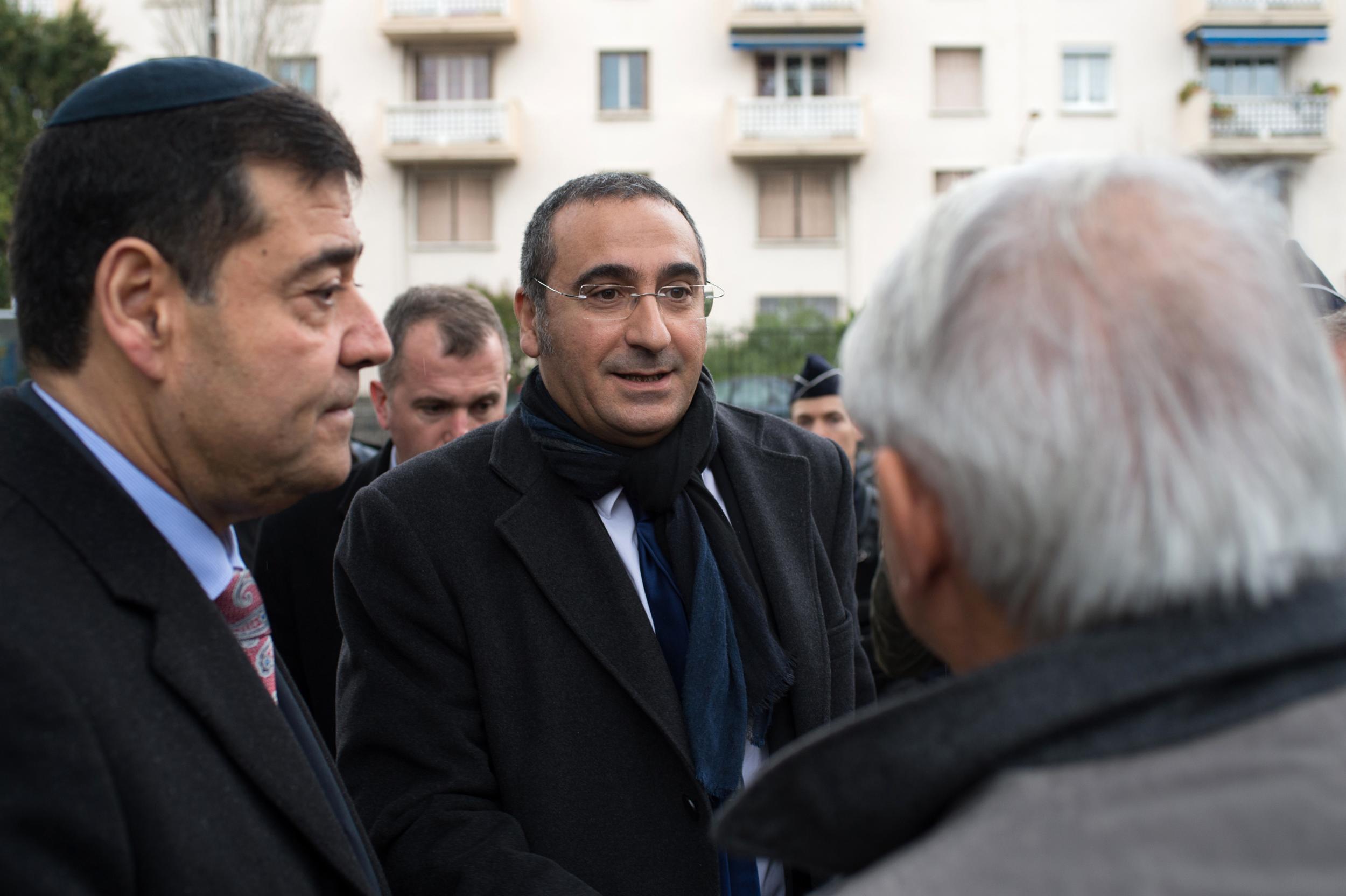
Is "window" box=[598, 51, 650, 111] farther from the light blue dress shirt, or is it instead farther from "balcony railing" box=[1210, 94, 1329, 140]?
the light blue dress shirt

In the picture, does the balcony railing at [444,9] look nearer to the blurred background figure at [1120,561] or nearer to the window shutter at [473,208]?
the window shutter at [473,208]

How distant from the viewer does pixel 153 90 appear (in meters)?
1.52

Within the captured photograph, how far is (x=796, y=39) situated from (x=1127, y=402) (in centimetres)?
2259

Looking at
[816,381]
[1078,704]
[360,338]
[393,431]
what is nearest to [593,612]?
[360,338]

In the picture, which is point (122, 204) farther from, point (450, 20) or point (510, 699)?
point (450, 20)

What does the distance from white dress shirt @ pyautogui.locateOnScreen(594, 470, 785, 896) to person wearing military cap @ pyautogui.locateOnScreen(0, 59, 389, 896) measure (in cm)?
82

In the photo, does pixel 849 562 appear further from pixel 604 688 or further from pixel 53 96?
pixel 53 96

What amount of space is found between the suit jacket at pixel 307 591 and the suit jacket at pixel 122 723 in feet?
6.06

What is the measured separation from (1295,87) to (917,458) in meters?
25.8

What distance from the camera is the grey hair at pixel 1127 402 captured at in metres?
1.02

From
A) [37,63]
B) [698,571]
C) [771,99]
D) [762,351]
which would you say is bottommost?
[698,571]

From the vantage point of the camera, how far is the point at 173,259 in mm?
1509

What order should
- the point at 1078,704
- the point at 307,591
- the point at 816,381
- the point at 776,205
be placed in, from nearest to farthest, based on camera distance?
the point at 1078,704, the point at 307,591, the point at 816,381, the point at 776,205

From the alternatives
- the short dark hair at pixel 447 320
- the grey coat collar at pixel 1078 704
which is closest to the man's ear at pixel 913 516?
the grey coat collar at pixel 1078 704
